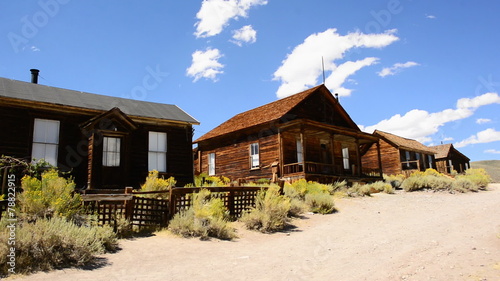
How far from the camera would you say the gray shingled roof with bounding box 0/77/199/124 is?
550 inches

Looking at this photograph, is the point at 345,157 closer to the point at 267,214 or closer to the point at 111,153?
the point at 267,214

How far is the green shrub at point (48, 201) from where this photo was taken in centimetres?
745

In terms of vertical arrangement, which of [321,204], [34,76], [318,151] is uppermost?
[34,76]

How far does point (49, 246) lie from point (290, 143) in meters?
15.8

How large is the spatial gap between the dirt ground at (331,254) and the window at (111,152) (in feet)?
22.5

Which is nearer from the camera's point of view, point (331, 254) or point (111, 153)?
point (331, 254)

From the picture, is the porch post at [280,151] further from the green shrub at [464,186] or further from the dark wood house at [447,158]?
the dark wood house at [447,158]

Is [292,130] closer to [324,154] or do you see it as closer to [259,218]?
[324,154]

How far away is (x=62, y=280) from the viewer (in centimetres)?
538

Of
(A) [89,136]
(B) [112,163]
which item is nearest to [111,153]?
(B) [112,163]

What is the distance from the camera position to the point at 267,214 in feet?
33.9

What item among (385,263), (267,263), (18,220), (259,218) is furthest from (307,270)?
(18,220)

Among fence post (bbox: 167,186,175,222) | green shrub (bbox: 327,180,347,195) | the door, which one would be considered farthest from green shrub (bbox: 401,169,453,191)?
the door

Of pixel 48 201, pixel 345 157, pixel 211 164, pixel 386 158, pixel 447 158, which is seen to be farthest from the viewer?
pixel 447 158
